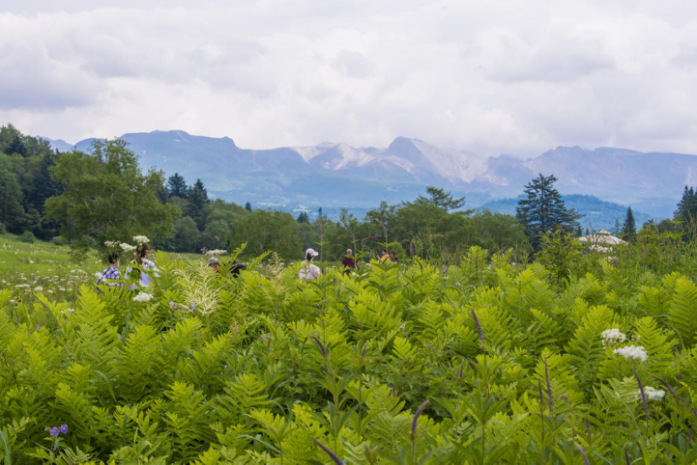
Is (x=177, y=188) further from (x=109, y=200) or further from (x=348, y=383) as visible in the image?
(x=348, y=383)

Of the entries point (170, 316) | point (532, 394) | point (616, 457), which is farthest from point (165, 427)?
point (616, 457)

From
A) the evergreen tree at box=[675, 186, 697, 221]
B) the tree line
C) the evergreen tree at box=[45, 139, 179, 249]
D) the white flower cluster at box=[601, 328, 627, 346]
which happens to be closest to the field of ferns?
the white flower cluster at box=[601, 328, 627, 346]

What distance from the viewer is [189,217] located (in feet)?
465

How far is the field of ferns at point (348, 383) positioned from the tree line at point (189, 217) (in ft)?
2.38

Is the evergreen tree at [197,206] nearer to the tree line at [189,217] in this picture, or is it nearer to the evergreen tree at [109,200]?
the tree line at [189,217]

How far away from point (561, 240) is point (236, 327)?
5178mm

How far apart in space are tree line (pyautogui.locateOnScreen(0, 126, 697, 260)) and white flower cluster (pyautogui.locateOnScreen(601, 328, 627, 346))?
1.75 metres

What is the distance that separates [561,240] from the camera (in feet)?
21.7

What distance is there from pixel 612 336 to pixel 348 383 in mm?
1349

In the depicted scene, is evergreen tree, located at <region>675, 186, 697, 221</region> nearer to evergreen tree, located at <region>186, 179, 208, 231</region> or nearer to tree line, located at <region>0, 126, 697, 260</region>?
tree line, located at <region>0, 126, 697, 260</region>

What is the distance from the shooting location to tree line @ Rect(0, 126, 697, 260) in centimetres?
837

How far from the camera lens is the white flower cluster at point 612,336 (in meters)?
2.40

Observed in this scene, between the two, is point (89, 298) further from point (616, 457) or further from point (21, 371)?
point (616, 457)

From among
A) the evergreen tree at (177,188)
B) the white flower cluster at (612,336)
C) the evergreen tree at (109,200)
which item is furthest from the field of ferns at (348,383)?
the evergreen tree at (177,188)
